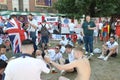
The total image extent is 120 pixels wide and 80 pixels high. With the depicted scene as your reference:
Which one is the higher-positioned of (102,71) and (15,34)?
(15,34)

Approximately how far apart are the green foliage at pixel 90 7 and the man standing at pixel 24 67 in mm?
27127

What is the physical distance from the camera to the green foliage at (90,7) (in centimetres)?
3175

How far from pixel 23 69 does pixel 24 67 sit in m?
0.03

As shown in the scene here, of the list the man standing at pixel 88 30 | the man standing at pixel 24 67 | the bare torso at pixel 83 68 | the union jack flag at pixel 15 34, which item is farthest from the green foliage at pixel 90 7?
the man standing at pixel 24 67

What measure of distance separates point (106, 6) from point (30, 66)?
2857 cm

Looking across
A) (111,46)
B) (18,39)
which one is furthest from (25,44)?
(111,46)

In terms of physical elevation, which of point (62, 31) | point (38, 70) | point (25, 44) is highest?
point (25, 44)

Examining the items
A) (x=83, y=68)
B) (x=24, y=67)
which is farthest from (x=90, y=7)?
(x=24, y=67)

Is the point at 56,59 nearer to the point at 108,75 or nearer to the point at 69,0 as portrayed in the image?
the point at 108,75

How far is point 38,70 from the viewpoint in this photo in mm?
4188

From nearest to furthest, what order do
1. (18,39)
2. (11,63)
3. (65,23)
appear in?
1. (11,63)
2. (18,39)
3. (65,23)

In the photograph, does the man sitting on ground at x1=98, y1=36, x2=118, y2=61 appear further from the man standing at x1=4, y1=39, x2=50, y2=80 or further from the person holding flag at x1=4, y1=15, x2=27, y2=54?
the man standing at x1=4, y1=39, x2=50, y2=80

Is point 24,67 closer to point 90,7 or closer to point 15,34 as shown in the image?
point 15,34

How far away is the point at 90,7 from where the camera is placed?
107 ft
